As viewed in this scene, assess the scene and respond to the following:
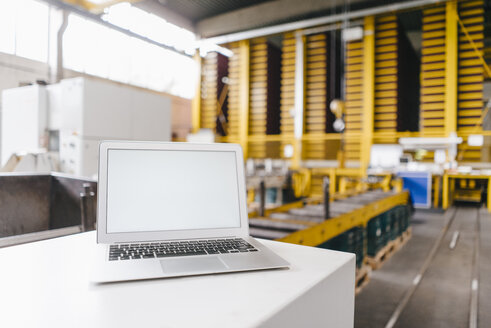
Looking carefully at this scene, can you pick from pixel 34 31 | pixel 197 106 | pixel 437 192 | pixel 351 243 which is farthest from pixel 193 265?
pixel 197 106

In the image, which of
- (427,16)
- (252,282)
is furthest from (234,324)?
(427,16)

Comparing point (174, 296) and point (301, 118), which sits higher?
point (301, 118)

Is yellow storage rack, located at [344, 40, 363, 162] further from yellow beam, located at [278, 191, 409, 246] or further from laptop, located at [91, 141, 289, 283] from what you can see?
laptop, located at [91, 141, 289, 283]

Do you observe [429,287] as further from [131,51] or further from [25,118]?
[131,51]

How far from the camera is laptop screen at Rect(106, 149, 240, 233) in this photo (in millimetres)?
1120

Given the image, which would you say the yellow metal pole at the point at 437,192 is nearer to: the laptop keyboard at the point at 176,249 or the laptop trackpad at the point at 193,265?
the laptop keyboard at the point at 176,249

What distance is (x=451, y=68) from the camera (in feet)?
28.4

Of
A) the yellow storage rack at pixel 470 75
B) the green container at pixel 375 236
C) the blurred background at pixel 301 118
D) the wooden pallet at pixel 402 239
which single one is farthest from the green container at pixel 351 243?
the yellow storage rack at pixel 470 75

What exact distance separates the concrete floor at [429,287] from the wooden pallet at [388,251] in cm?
6

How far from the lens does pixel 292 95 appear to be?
10.9m

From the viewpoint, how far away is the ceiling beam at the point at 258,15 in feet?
32.4

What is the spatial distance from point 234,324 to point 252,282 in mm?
202

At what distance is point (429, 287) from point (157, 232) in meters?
3.01

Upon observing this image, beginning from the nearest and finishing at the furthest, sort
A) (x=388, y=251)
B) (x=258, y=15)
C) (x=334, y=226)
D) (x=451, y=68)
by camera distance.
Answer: (x=334, y=226) < (x=388, y=251) < (x=451, y=68) < (x=258, y=15)
